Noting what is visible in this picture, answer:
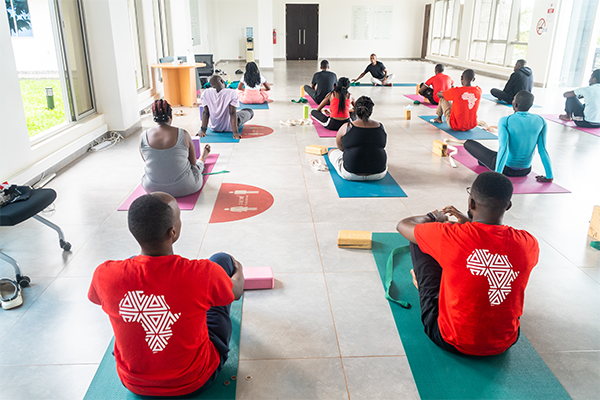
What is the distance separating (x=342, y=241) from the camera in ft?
10.3

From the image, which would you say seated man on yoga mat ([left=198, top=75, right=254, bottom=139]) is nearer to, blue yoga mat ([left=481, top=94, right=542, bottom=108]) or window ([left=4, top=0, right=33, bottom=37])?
window ([left=4, top=0, right=33, bottom=37])

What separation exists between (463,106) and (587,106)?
2.16m

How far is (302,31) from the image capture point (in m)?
20.8

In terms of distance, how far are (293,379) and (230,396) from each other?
0.29 meters

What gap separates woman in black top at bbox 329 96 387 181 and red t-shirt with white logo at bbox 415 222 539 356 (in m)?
2.34

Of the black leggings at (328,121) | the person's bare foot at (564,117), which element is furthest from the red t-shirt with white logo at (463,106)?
the person's bare foot at (564,117)

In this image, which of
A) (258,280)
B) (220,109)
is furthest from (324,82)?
(258,280)

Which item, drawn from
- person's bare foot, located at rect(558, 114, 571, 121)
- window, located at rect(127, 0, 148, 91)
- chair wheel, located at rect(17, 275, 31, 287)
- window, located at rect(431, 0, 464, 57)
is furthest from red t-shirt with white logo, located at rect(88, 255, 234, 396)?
window, located at rect(431, 0, 464, 57)

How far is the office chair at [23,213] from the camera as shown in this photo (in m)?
2.65

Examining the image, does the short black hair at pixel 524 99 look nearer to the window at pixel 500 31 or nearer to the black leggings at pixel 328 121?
the black leggings at pixel 328 121

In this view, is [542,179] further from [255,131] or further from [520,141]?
[255,131]

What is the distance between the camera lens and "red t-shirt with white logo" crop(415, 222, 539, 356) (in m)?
1.77

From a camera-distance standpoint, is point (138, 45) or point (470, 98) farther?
point (138, 45)

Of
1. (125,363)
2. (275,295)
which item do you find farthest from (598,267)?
(125,363)
